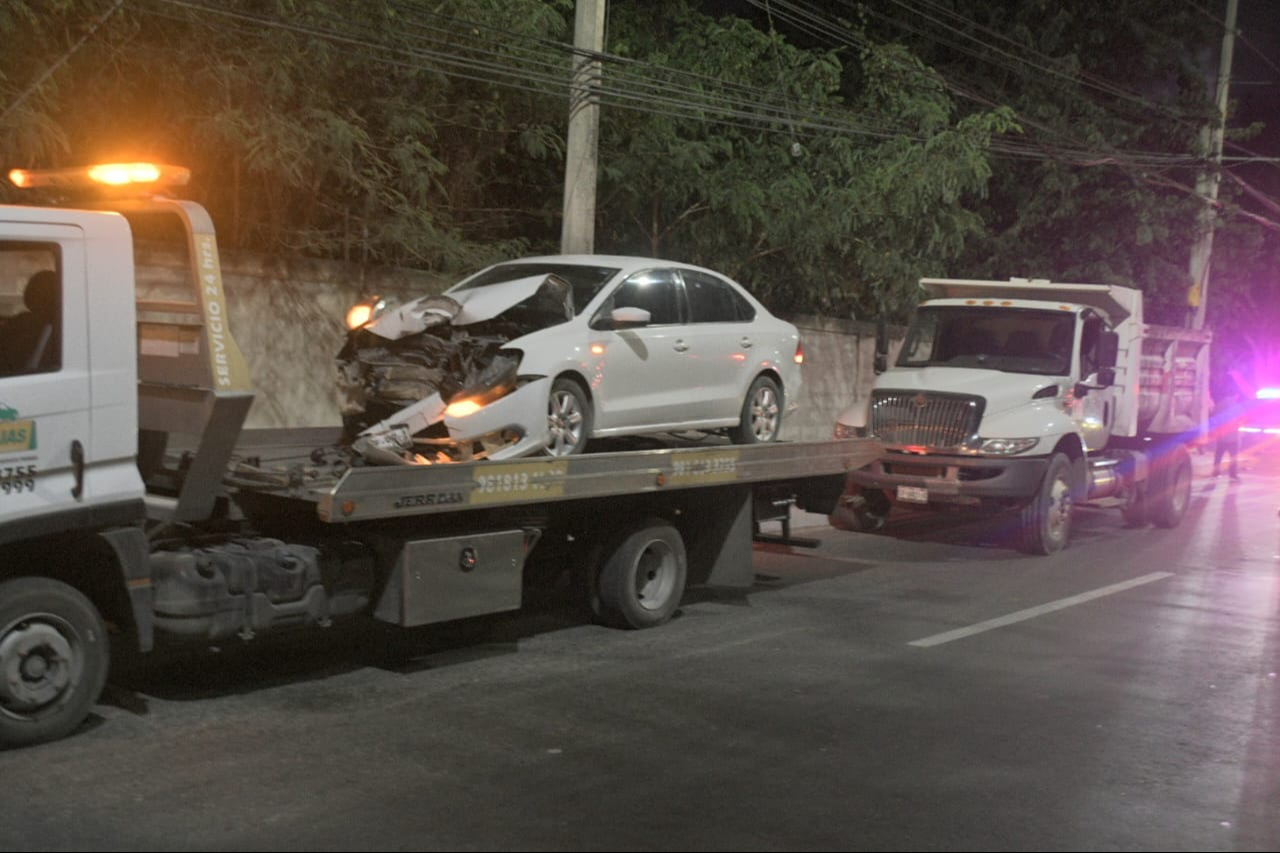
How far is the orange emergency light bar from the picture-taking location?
268 inches

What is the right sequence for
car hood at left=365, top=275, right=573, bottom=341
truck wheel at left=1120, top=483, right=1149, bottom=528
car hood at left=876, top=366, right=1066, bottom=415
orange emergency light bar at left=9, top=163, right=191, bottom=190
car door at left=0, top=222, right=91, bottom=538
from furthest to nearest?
truck wheel at left=1120, top=483, right=1149, bottom=528
car hood at left=876, top=366, right=1066, bottom=415
car hood at left=365, top=275, right=573, bottom=341
orange emergency light bar at left=9, top=163, right=191, bottom=190
car door at left=0, top=222, right=91, bottom=538

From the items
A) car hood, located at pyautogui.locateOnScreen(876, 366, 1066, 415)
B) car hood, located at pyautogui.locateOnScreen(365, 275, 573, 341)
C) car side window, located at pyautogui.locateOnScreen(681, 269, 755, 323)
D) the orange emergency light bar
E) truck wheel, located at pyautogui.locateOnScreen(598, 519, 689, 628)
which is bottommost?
truck wheel, located at pyautogui.locateOnScreen(598, 519, 689, 628)

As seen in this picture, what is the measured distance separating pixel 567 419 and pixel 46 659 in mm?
3784

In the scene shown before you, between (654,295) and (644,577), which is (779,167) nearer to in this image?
(654,295)

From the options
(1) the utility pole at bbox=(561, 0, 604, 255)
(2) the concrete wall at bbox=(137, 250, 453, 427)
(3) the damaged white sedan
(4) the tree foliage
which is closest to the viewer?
(3) the damaged white sedan

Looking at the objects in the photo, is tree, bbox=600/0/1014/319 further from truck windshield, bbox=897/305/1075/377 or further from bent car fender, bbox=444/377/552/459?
bent car fender, bbox=444/377/552/459

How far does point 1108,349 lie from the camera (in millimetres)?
14508

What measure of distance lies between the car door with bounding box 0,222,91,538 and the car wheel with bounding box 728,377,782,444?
225 inches

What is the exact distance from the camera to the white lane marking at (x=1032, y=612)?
9492mm

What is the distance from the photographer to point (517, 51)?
1481 centimetres

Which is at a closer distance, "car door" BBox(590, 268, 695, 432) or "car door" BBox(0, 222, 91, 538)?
"car door" BBox(0, 222, 91, 538)

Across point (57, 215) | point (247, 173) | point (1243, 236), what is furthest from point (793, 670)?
point (1243, 236)

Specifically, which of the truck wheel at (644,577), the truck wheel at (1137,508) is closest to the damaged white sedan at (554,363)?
the truck wheel at (644,577)

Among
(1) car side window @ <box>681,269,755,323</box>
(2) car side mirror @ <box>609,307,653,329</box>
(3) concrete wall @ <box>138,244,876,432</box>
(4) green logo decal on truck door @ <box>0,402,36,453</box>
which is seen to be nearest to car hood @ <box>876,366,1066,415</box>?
(1) car side window @ <box>681,269,755,323</box>
